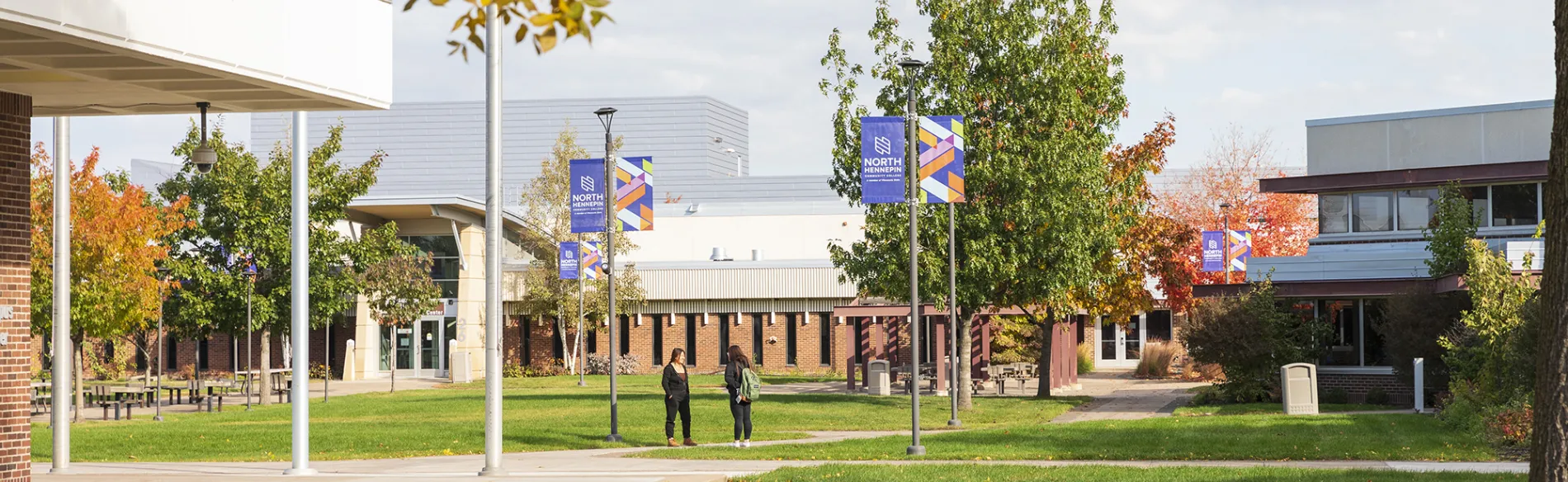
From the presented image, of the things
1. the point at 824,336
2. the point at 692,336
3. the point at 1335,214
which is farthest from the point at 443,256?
the point at 1335,214

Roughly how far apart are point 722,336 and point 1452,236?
95.5 feet

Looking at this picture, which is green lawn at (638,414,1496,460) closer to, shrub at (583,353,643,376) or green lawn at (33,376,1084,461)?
green lawn at (33,376,1084,461)

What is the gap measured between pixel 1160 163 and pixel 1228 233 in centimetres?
1108

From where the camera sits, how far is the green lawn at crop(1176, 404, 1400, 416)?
28.2 m

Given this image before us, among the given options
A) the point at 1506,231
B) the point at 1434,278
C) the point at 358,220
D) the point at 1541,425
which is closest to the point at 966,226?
the point at 1434,278

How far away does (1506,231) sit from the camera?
30812 mm

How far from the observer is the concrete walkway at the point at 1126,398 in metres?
28.4

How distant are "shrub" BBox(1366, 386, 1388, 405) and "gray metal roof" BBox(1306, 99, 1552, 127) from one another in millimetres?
6093

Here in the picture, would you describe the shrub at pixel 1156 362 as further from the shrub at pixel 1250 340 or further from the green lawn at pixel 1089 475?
the green lawn at pixel 1089 475

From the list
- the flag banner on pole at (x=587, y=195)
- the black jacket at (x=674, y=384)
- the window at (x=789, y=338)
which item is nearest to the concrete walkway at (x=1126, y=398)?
the black jacket at (x=674, y=384)

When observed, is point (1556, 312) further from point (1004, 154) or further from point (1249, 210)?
point (1249, 210)

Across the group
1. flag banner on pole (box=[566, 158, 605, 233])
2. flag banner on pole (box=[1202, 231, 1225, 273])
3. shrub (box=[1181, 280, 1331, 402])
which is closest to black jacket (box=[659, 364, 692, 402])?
flag banner on pole (box=[566, 158, 605, 233])

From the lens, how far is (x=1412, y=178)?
31.6 metres

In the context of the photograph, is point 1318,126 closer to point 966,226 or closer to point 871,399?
point 966,226
